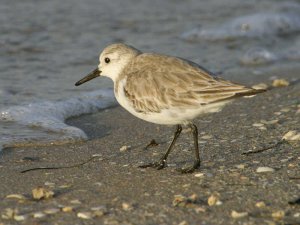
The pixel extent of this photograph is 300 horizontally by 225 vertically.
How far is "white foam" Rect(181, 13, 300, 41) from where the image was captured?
11.5 m

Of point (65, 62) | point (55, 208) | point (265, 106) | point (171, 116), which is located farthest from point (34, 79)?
point (55, 208)

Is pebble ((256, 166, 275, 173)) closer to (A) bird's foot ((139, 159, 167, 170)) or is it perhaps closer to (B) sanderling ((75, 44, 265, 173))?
(B) sanderling ((75, 44, 265, 173))

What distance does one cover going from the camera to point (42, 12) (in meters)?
12.1

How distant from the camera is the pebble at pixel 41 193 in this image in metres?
4.88

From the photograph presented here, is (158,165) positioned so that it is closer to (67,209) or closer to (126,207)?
(126,207)

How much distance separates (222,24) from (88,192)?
7618 millimetres

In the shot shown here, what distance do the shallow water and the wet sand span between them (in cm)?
56

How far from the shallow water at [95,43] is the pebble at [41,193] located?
173 centimetres

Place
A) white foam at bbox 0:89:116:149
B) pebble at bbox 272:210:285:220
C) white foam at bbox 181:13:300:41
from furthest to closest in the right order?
white foam at bbox 181:13:300:41
white foam at bbox 0:89:116:149
pebble at bbox 272:210:285:220

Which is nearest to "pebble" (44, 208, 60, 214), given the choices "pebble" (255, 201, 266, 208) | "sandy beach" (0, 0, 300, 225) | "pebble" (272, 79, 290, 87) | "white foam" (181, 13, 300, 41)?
"sandy beach" (0, 0, 300, 225)

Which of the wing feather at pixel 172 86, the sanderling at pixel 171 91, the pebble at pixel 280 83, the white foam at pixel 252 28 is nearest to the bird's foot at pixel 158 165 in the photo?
the sanderling at pixel 171 91

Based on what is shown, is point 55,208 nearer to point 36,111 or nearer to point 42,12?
point 36,111

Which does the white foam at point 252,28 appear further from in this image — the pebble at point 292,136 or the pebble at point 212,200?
the pebble at point 212,200

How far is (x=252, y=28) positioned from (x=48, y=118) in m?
5.77
